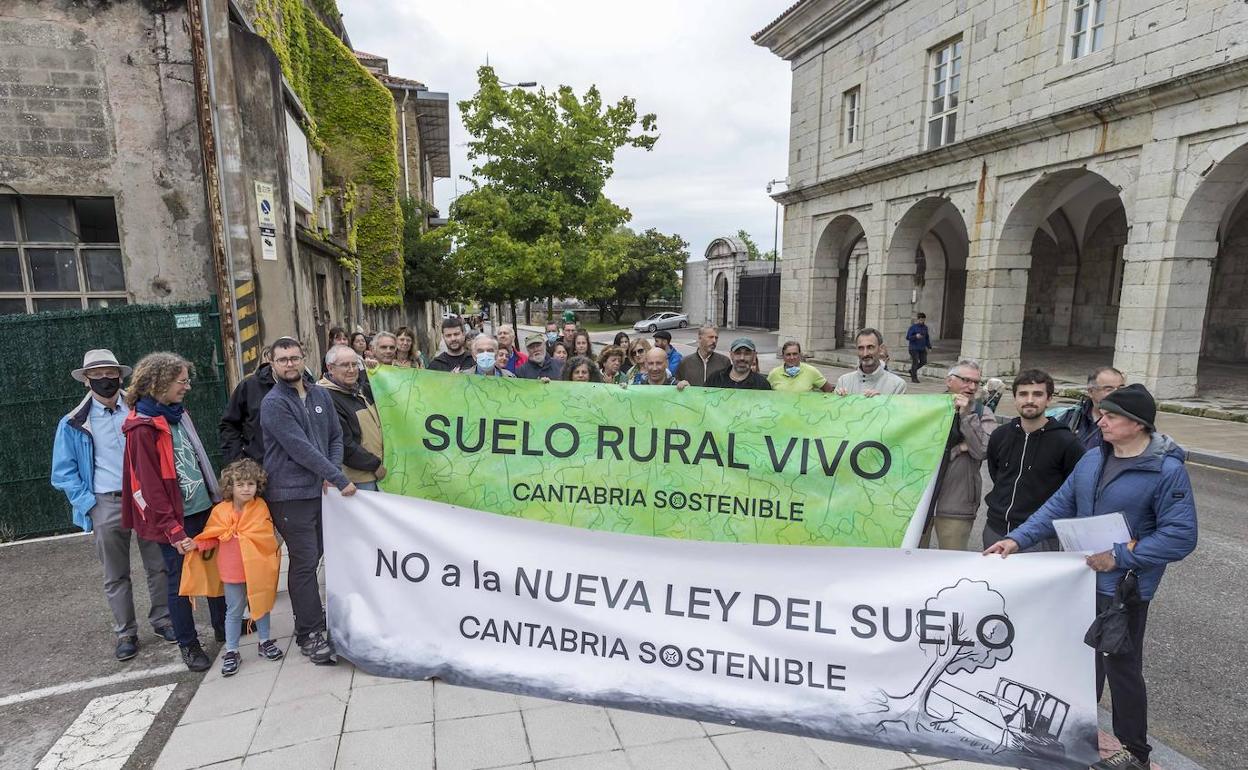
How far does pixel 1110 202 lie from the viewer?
68.9 feet

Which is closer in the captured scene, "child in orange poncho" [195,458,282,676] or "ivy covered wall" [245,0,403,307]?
"child in orange poncho" [195,458,282,676]

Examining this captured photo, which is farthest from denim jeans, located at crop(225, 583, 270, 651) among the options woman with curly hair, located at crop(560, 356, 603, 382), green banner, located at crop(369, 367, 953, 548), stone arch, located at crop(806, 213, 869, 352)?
stone arch, located at crop(806, 213, 869, 352)

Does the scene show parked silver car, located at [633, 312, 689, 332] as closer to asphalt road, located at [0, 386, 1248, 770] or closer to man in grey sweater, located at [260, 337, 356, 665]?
asphalt road, located at [0, 386, 1248, 770]

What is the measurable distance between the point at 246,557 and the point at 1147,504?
4.65 m

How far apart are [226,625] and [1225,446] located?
40.8 ft

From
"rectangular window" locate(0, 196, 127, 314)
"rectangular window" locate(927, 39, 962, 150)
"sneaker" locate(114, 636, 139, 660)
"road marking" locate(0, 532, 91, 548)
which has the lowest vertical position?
"road marking" locate(0, 532, 91, 548)

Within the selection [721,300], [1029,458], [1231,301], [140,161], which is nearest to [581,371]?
[1029,458]

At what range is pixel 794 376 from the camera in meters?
5.52

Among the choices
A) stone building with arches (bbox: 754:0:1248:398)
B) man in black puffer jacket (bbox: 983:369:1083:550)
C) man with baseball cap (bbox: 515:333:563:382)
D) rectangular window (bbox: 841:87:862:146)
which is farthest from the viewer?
rectangular window (bbox: 841:87:862:146)

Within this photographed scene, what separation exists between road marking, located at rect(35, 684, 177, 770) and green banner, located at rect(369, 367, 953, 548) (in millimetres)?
1692

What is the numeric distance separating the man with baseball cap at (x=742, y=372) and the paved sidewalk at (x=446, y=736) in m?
2.75

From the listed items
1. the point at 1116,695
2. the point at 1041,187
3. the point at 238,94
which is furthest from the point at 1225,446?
the point at 238,94

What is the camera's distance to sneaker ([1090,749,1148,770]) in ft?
9.43

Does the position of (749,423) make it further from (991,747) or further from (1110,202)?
(1110,202)
